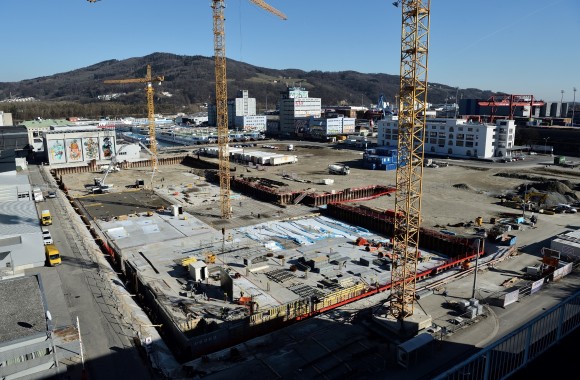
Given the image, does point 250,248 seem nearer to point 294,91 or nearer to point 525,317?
point 525,317

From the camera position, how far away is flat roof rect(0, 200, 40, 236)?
83.4 ft

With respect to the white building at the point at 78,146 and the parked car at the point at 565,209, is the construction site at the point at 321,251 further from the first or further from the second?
the white building at the point at 78,146

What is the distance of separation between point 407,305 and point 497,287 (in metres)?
7.30

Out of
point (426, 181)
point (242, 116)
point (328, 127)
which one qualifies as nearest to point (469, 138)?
point (426, 181)

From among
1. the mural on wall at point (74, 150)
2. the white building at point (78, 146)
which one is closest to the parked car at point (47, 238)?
the white building at point (78, 146)

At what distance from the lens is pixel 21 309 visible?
17203 millimetres

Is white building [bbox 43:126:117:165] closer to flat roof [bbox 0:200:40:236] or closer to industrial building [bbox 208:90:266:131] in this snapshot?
flat roof [bbox 0:200:40:236]

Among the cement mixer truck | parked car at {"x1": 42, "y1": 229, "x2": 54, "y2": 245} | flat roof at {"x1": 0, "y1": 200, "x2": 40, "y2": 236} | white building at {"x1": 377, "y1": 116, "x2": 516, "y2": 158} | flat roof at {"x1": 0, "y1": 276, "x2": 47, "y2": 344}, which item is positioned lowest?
parked car at {"x1": 42, "y1": 229, "x2": 54, "y2": 245}

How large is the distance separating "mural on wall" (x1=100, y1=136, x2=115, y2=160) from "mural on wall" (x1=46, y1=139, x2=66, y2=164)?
5724mm

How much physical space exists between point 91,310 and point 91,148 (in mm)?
53712

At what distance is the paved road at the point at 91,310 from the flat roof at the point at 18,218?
2.40 meters

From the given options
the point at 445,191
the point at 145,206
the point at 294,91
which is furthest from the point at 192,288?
the point at 294,91

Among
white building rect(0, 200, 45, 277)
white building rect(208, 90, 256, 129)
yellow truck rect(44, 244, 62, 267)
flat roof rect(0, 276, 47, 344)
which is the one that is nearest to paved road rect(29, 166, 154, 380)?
yellow truck rect(44, 244, 62, 267)

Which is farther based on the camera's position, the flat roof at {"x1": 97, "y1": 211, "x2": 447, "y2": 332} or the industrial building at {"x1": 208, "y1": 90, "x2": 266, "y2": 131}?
the industrial building at {"x1": 208, "y1": 90, "x2": 266, "y2": 131}
